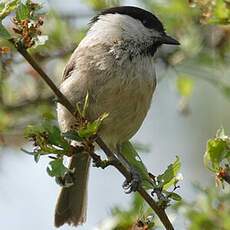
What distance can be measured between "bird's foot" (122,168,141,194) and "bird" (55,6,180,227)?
295mm

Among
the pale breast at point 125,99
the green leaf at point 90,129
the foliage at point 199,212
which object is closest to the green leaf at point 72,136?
the green leaf at point 90,129

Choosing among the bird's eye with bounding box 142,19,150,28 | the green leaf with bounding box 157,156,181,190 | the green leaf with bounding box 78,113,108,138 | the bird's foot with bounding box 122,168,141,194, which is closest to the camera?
the green leaf with bounding box 78,113,108,138

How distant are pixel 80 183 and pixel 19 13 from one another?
1.88m

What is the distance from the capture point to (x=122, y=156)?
3070 millimetres

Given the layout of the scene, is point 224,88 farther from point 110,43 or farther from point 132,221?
point 132,221

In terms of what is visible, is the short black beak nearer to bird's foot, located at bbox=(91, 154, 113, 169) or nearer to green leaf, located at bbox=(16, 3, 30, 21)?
bird's foot, located at bbox=(91, 154, 113, 169)

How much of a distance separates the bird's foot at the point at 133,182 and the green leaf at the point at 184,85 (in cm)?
76

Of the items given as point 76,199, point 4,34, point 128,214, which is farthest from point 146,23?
point 4,34

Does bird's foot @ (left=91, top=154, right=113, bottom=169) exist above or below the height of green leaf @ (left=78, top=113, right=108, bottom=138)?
below

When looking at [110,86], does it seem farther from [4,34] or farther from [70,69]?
[4,34]

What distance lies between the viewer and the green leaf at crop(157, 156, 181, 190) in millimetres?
2426

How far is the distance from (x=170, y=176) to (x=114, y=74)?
2.66ft

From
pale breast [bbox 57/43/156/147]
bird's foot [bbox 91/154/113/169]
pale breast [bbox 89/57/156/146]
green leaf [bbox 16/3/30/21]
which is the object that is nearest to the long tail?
pale breast [bbox 89/57/156/146]

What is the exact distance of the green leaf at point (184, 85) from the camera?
366cm
